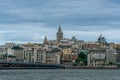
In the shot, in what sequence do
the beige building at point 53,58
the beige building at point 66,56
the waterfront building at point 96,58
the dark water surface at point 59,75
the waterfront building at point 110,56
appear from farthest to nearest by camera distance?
the beige building at point 66,56 → the beige building at point 53,58 → the waterfront building at point 110,56 → the waterfront building at point 96,58 → the dark water surface at point 59,75

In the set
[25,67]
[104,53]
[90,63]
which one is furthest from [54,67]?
[104,53]

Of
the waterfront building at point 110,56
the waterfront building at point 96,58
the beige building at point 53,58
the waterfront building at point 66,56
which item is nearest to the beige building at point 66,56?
the waterfront building at point 66,56

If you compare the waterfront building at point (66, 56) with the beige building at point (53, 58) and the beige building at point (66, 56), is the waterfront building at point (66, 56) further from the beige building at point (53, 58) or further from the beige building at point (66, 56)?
the beige building at point (53, 58)

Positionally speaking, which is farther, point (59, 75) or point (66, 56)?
point (66, 56)

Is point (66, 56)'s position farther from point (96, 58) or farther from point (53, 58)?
point (96, 58)

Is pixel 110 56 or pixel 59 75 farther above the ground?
pixel 110 56

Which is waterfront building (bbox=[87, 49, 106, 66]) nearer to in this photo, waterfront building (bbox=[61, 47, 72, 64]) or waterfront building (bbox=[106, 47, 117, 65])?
waterfront building (bbox=[106, 47, 117, 65])

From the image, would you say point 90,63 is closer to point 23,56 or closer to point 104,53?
point 104,53

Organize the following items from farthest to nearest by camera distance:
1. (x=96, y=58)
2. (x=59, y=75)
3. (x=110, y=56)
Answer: (x=110, y=56) < (x=96, y=58) < (x=59, y=75)

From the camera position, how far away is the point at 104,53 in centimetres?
18862

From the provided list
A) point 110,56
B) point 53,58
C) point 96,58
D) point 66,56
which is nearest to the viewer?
point 96,58

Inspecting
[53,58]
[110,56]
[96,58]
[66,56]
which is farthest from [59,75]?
[66,56]

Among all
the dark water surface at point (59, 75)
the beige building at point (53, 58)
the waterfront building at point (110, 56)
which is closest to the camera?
the dark water surface at point (59, 75)

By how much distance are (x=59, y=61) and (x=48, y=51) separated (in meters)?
13.1
